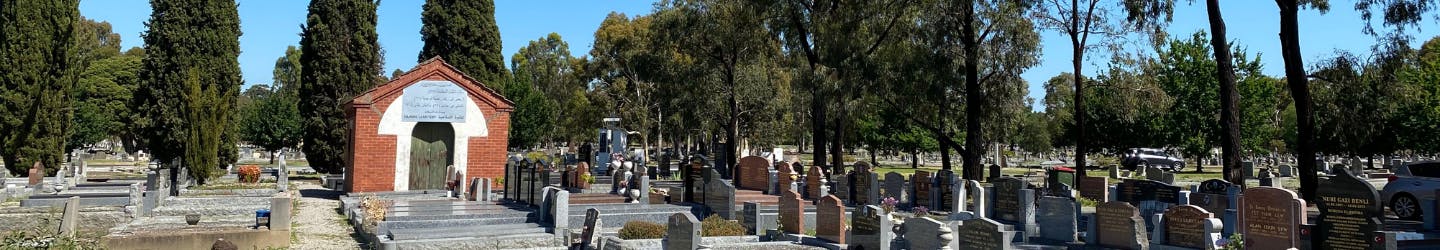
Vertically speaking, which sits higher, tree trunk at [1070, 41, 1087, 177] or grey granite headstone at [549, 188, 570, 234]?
tree trunk at [1070, 41, 1087, 177]

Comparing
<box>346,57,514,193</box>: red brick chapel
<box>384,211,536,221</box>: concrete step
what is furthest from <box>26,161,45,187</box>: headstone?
<box>384,211,536,221</box>: concrete step

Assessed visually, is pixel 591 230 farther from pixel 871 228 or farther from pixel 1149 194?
pixel 1149 194

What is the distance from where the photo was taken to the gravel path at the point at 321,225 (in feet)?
48.8

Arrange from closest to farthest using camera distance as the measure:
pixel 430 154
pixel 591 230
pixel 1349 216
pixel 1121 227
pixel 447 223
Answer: pixel 1349 216 < pixel 591 230 < pixel 1121 227 < pixel 447 223 < pixel 430 154

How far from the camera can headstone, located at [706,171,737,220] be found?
17156 millimetres

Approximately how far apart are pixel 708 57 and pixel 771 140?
19.3 metres

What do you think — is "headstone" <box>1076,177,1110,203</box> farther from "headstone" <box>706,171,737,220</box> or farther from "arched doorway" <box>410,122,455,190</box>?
"arched doorway" <box>410,122,455,190</box>

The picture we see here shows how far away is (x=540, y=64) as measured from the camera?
3319 inches

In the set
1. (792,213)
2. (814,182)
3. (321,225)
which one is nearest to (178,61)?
(321,225)

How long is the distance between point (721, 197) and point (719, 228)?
8.89 ft

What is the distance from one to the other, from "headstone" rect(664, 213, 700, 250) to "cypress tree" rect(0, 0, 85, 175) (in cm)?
2471

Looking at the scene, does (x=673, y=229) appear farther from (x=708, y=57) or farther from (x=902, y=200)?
(x=708, y=57)

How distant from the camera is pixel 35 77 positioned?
2809 centimetres

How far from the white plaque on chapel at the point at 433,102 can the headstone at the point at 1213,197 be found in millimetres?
16736
